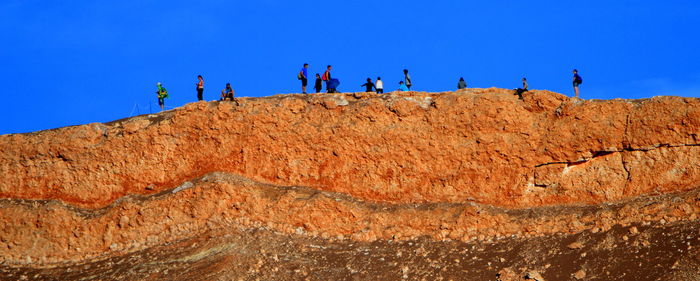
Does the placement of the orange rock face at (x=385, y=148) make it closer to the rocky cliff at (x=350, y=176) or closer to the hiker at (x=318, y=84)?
the rocky cliff at (x=350, y=176)

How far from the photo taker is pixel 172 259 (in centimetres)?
2003

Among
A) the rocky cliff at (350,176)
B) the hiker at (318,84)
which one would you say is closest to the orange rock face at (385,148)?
the rocky cliff at (350,176)

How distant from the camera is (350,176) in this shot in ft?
73.7

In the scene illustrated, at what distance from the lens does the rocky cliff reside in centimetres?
2027

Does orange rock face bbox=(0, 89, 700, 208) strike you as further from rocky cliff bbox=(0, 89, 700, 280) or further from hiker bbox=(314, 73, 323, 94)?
hiker bbox=(314, 73, 323, 94)

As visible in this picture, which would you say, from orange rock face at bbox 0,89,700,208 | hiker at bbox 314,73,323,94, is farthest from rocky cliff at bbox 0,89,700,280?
hiker at bbox 314,73,323,94

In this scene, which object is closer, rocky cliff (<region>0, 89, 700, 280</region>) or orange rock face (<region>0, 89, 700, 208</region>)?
rocky cliff (<region>0, 89, 700, 280</region>)

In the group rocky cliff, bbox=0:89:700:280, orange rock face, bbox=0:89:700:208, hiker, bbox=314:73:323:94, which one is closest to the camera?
rocky cliff, bbox=0:89:700:280

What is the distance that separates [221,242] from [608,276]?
366 inches

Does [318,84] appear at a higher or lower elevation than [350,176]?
higher

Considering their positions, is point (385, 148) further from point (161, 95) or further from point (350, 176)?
point (161, 95)

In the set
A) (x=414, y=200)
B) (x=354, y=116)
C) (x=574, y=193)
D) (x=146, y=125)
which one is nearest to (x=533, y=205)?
(x=574, y=193)

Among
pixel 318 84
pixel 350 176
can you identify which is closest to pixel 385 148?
pixel 350 176

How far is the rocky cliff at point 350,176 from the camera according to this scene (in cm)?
2027
